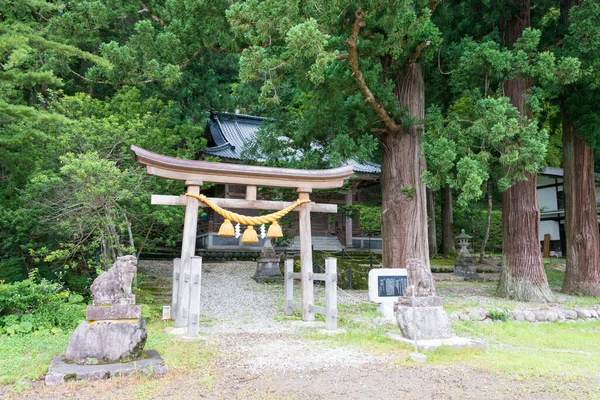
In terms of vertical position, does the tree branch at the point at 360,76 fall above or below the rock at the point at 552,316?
above

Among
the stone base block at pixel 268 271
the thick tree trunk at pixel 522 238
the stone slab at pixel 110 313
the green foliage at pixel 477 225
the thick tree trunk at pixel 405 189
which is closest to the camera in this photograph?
the stone slab at pixel 110 313

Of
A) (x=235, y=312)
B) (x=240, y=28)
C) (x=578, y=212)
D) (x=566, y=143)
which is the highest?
(x=240, y=28)

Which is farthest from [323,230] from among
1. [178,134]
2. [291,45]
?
[291,45]

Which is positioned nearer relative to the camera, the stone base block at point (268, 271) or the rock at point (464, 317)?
the rock at point (464, 317)

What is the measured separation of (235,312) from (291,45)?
17.7ft

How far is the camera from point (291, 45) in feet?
20.9

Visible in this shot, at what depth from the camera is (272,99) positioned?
815 centimetres

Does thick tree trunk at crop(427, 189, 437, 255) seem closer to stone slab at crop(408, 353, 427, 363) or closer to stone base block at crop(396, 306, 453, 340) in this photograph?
stone base block at crop(396, 306, 453, 340)

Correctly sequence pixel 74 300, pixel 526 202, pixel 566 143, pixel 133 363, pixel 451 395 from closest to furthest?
pixel 451 395
pixel 133 363
pixel 74 300
pixel 526 202
pixel 566 143

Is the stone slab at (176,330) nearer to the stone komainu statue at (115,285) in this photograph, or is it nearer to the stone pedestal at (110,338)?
the stone pedestal at (110,338)

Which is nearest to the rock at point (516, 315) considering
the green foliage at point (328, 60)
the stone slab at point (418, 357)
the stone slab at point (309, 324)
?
the stone slab at point (309, 324)

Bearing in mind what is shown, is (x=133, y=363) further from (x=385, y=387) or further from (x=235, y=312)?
(x=235, y=312)

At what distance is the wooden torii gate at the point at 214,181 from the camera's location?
6949 mm

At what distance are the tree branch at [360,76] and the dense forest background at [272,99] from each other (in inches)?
1.3
